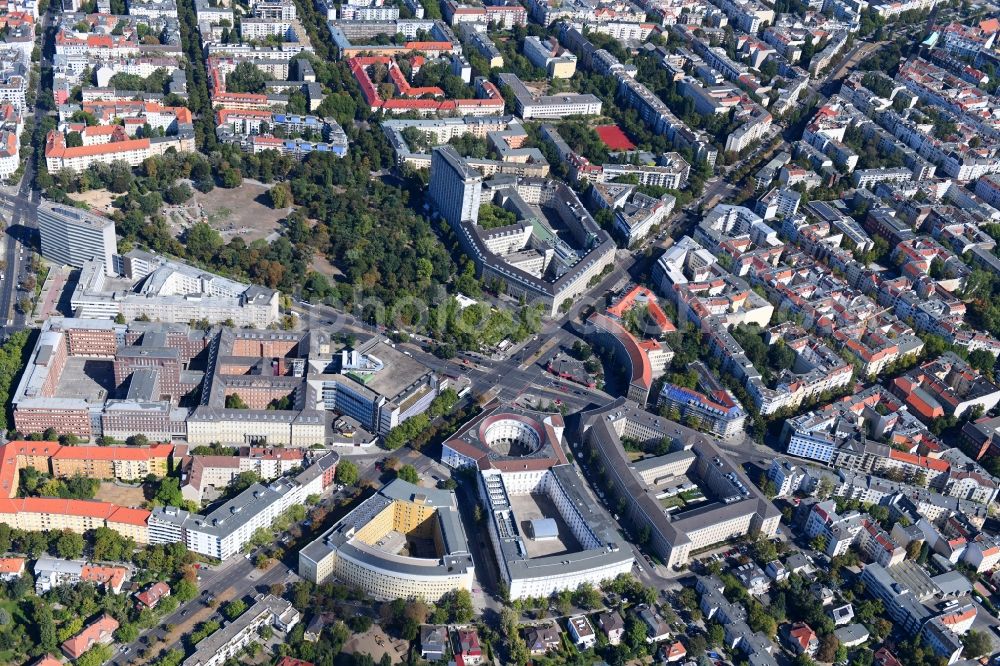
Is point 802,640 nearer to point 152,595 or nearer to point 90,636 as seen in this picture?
point 152,595

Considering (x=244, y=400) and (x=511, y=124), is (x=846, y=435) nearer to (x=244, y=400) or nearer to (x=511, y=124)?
(x=244, y=400)

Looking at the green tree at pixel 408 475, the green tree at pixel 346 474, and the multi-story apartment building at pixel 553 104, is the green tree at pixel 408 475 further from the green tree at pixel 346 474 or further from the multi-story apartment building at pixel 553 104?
the multi-story apartment building at pixel 553 104

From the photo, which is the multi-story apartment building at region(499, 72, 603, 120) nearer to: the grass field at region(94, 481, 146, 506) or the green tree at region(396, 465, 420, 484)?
the green tree at region(396, 465, 420, 484)

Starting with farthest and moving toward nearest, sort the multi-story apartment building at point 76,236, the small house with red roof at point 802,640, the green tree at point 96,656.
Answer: the multi-story apartment building at point 76,236 < the small house with red roof at point 802,640 < the green tree at point 96,656

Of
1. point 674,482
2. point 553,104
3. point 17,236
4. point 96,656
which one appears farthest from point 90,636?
point 553,104

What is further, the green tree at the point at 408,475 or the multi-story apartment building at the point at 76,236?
the multi-story apartment building at the point at 76,236

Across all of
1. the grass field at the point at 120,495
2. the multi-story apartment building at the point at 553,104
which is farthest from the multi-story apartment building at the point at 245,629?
the multi-story apartment building at the point at 553,104

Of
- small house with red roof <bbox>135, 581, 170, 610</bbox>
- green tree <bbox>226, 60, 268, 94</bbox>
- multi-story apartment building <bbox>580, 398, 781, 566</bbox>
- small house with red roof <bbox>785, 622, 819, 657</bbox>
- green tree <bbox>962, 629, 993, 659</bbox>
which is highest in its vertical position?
green tree <bbox>226, 60, 268, 94</bbox>

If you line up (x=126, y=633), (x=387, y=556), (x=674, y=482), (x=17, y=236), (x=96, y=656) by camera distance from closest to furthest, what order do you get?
(x=96, y=656) < (x=126, y=633) < (x=387, y=556) < (x=674, y=482) < (x=17, y=236)

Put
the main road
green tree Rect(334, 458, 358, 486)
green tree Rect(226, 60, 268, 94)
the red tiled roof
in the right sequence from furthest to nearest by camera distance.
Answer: green tree Rect(226, 60, 268, 94) → the main road → green tree Rect(334, 458, 358, 486) → the red tiled roof

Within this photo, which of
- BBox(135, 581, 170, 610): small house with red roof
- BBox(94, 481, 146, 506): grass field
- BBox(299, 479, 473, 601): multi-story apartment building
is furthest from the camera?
BBox(94, 481, 146, 506): grass field

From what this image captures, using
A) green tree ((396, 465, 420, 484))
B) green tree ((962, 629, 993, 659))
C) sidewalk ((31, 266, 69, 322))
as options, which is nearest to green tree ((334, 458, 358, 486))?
green tree ((396, 465, 420, 484))
